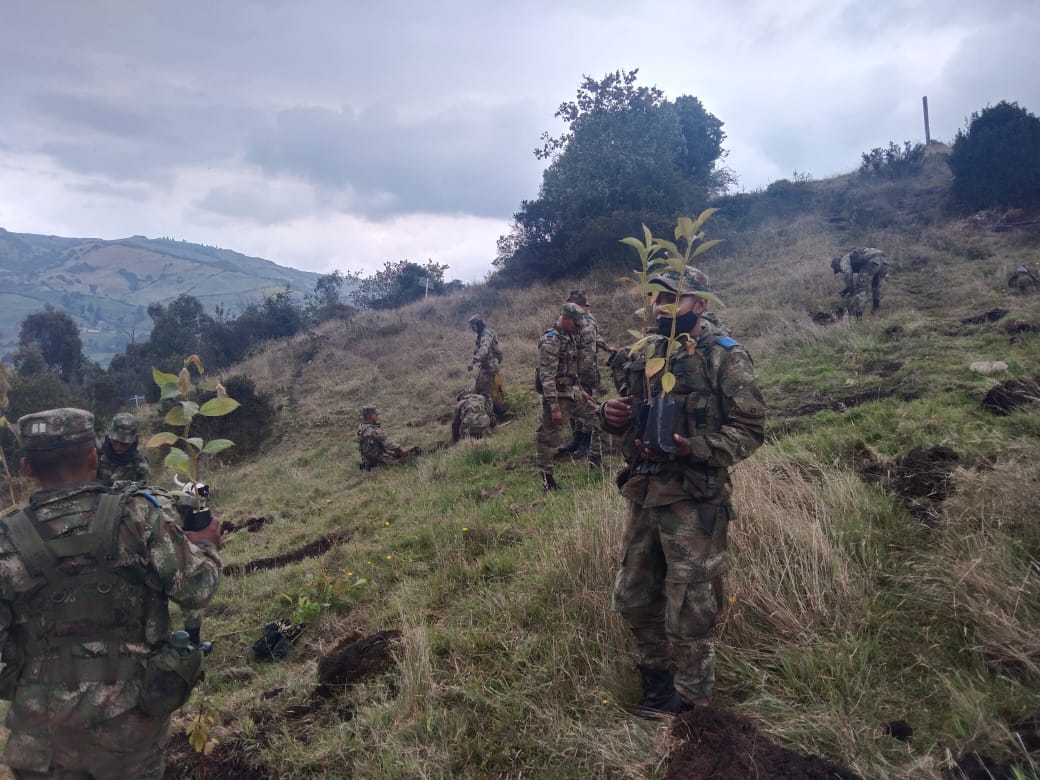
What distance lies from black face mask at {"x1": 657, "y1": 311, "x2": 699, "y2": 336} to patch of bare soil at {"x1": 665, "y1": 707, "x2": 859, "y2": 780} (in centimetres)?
165

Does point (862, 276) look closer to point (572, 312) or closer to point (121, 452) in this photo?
point (572, 312)

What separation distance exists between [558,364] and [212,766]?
511cm

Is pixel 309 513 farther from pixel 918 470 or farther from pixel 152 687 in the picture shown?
pixel 918 470

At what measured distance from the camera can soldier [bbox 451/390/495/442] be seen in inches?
373

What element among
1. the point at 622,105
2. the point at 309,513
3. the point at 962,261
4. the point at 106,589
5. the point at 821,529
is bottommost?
the point at 309,513

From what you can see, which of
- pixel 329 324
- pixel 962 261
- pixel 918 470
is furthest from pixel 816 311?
pixel 329 324

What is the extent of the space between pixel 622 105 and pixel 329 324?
13.9 metres

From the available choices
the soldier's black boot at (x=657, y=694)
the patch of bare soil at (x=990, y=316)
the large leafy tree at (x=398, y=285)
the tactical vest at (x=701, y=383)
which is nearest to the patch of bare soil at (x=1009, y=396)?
the tactical vest at (x=701, y=383)

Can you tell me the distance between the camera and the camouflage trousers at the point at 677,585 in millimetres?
2580

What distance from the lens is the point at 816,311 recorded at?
1228 centimetres

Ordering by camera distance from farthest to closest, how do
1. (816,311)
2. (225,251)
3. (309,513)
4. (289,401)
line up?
1. (225,251)
2. (289,401)
3. (816,311)
4. (309,513)

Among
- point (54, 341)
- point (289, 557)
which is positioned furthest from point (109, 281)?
point (289, 557)

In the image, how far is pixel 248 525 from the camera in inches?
307

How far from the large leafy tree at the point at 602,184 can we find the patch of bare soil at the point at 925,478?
16.3 metres
